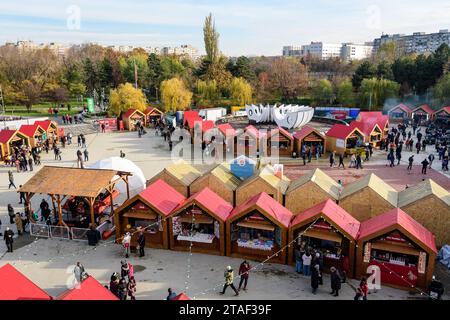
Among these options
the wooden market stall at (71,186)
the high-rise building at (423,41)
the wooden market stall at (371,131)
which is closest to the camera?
the wooden market stall at (71,186)

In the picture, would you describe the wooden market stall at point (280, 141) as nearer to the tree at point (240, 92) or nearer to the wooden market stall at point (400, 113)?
the wooden market stall at point (400, 113)

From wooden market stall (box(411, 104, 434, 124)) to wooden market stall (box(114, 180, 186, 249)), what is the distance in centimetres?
3768

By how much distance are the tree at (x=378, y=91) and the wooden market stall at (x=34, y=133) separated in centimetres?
4146

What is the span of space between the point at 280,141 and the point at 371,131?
7.63 m

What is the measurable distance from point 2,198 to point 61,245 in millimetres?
7693

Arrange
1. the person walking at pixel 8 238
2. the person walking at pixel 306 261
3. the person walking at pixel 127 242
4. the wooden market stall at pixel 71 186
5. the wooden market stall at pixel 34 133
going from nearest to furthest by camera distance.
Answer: the person walking at pixel 306 261 → the person walking at pixel 127 242 → the person walking at pixel 8 238 → the wooden market stall at pixel 71 186 → the wooden market stall at pixel 34 133

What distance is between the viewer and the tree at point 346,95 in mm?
56500

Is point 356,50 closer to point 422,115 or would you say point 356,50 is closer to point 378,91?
point 378,91

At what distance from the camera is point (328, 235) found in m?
12.8

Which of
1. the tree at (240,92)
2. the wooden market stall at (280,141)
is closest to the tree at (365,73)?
the tree at (240,92)

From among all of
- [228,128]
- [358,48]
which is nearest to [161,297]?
[228,128]

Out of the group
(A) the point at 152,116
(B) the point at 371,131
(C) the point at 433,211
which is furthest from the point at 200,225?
(A) the point at 152,116

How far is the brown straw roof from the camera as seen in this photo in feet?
50.7
